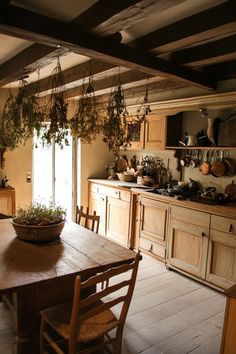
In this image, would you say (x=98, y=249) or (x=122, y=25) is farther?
(x=98, y=249)

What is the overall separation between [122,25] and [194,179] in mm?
2671

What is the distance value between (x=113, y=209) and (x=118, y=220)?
20cm

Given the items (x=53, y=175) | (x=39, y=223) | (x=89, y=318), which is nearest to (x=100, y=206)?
(x=53, y=175)

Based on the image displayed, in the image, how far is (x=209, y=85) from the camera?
3213 mm

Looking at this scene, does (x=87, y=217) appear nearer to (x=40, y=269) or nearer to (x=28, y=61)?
(x=40, y=269)

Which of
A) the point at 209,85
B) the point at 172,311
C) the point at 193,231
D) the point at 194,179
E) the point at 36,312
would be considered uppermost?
the point at 209,85

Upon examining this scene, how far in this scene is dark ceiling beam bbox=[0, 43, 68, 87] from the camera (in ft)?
7.70

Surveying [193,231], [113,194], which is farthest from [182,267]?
[113,194]

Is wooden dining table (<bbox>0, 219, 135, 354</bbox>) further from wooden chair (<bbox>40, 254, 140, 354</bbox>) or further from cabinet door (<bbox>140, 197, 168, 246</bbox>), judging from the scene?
cabinet door (<bbox>140, 197, 168, 246</bbox>)

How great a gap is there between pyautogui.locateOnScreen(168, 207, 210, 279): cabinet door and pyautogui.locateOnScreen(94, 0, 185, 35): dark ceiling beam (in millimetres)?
2252

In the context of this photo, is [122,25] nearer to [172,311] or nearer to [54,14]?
[54,14]

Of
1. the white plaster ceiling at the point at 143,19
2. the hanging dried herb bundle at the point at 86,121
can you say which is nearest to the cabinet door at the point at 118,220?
the hanging dried herb bundle at the point at 86,121

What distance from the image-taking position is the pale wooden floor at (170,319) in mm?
2303

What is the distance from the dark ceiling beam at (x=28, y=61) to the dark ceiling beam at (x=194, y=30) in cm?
67
